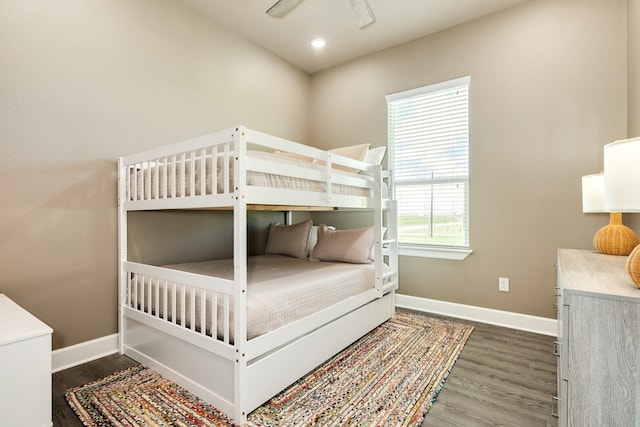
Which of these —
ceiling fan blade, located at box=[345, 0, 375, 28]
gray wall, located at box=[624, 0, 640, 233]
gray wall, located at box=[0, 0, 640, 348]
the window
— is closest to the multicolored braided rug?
gray wall, located at box=[0, 0, 640, 348]

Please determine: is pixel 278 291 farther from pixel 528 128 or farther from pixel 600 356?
pixel 528 128

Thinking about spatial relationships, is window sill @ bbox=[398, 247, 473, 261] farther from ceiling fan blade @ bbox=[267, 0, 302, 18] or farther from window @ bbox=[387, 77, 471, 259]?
ceiling fan blade @ bbox=[267, 0, 302, 18]

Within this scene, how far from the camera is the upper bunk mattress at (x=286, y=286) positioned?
159 centimetres

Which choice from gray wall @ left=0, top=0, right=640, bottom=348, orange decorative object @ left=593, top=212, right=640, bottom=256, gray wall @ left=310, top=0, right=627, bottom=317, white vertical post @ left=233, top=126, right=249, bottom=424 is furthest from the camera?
gray wall @ left=310, top=0, right=627, bottom=317

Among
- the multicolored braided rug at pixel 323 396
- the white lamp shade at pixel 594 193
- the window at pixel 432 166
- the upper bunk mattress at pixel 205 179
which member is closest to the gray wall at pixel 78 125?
the upper bunk mattress at pixel 205 179

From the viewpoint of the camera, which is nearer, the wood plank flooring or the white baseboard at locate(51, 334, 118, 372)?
the wood plank flooring

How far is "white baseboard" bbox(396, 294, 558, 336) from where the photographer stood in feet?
8.33

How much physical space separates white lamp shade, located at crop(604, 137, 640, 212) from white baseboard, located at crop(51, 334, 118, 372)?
277cm

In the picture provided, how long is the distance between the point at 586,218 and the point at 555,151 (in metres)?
0.54

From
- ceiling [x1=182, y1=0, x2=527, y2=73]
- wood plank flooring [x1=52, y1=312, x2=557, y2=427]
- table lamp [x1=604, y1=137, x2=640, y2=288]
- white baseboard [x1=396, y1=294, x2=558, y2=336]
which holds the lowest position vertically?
wood plank flooring [x1=52, y1=312, x2=557, y2=427]

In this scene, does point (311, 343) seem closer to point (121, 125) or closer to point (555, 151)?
point (121, 125)

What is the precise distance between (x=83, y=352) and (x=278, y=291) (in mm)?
1397

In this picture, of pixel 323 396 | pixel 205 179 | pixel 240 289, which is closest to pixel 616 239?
pixel 323 396

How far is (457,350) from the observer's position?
7.32 ft
